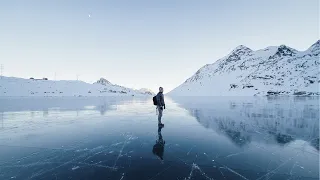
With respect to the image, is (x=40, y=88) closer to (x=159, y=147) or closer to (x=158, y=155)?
(x=159, y=147)

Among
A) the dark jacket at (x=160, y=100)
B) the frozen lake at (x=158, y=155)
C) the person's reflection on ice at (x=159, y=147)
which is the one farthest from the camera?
the dark jacket at (x=160, y=100)

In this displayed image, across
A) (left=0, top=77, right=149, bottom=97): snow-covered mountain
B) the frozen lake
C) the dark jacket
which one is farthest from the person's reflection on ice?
(left=0, top=77, right=149, bottom=97): snow-covered mountain

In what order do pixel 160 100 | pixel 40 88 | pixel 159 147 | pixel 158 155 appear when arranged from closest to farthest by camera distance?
pixel 158 155 → pixel 159 147 → pixel 160 100 → pixel 40 88

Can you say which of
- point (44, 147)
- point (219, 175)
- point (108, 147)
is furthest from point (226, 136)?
point (44, 147)

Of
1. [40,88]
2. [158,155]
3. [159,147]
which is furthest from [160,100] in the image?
[40,88]

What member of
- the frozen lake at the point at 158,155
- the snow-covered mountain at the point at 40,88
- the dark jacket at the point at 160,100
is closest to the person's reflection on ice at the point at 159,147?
the frozen lake at the point at 158,155

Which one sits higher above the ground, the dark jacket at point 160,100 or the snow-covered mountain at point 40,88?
the snow-covered mountain at point 40,88

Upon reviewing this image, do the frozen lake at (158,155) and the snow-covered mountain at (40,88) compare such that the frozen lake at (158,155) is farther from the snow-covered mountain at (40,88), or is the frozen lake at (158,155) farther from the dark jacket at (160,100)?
the snow-covered mountain at (40,88)

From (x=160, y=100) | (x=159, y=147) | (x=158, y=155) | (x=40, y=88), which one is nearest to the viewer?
(x=158, y=155)

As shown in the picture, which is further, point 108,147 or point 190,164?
point 108,147

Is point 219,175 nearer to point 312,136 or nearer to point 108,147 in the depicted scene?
point 108,147

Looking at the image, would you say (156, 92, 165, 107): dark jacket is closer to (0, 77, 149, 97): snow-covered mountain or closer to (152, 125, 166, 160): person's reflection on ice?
(152, 125, 166, 160): person's reflection on ice

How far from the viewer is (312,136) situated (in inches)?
358

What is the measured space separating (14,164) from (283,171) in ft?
24.2
